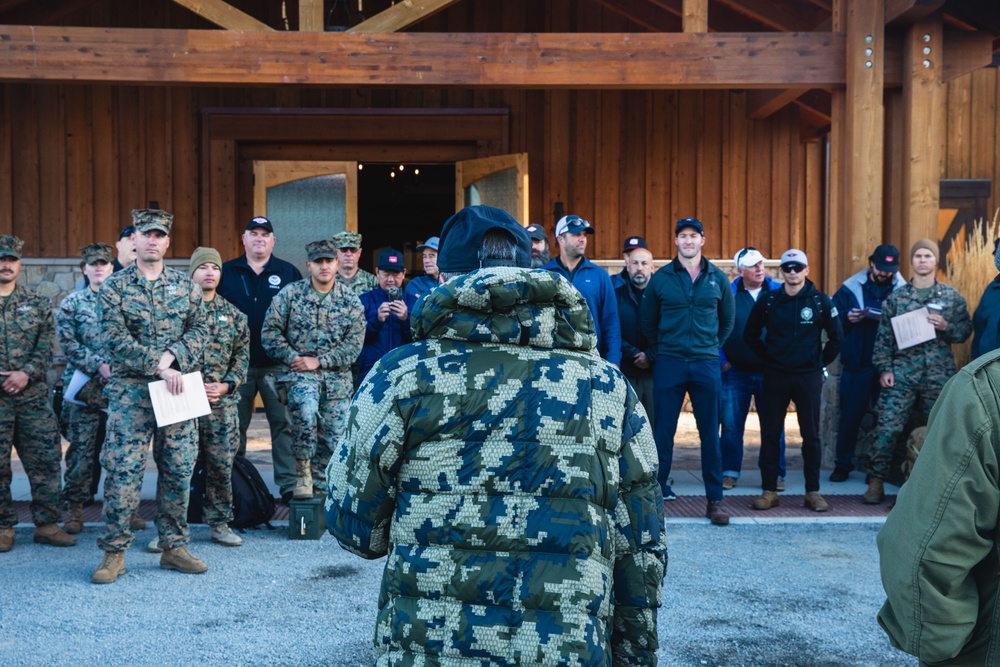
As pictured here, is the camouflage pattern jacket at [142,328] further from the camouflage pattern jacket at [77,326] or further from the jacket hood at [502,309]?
the jacket hood at [502,309]

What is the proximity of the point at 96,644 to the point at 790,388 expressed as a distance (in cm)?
475

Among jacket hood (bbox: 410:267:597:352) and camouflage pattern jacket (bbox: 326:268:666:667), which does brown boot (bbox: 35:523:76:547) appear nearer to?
camouflage pattern jacket (bbox: 326:268:666:667)

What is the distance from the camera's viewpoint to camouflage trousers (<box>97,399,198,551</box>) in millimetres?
5223

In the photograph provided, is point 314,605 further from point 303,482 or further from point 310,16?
point 310,16

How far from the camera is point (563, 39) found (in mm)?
8406

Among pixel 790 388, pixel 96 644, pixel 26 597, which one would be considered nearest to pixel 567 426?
pixel 96 644

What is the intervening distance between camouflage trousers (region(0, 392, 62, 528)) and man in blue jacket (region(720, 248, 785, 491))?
4698mm

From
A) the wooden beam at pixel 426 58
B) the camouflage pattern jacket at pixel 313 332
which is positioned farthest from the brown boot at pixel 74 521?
the wooden beam at pixel 426 58

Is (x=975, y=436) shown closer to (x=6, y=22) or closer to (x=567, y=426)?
(x=567, y=426)

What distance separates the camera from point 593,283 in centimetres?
698

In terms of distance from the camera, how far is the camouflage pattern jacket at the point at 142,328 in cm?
524

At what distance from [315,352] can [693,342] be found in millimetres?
2501

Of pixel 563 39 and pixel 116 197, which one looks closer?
pixel 563 39

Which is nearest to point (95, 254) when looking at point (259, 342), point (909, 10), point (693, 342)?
point (259, 342)
